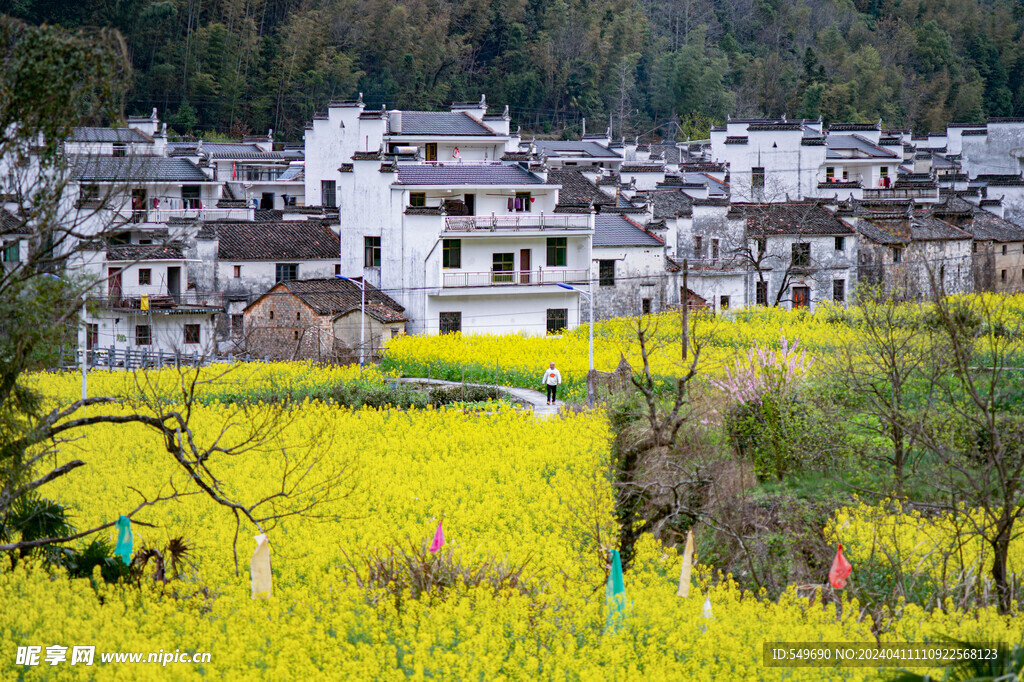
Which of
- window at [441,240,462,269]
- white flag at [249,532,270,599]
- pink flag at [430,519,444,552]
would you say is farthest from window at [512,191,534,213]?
white flag at [249,532,270,599]

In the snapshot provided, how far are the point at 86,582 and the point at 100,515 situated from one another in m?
3.65

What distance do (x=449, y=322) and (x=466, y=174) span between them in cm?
629

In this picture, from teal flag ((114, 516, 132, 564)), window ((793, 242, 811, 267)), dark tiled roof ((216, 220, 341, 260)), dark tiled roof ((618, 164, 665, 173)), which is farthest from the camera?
dark tiled roof ((618, 164, 665, 173))

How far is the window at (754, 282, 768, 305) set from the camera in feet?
154

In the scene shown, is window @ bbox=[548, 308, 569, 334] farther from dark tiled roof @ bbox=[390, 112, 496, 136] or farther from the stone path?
dark tiled roof @ bbox=[390, 112, 496, 136]

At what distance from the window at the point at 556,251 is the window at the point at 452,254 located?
390 cm

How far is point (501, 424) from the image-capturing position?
24.1 m

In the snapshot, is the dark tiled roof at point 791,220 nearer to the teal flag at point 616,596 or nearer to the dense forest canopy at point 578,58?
the dense forest canopy at point 578,58

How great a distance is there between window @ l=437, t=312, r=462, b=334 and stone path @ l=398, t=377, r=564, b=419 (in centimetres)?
656

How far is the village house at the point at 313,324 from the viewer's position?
119 ft

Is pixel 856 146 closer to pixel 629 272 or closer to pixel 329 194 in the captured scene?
pixel 629 272

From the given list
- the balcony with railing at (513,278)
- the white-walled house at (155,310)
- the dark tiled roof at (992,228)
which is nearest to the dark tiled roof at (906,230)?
the dark tiled roof at (992,228)

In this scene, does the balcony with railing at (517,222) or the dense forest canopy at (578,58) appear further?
the dense forest canopy at (578,58)

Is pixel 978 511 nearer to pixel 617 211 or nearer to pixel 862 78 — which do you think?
pixel 617 211
